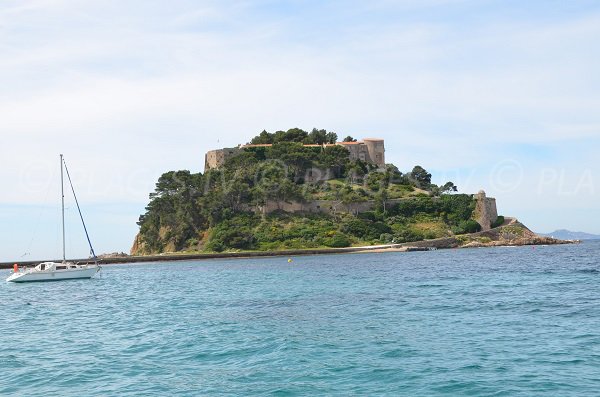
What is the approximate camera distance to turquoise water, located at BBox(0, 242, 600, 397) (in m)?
13.2

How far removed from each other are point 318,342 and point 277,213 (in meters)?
78.0

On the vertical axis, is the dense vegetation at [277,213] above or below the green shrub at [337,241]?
above

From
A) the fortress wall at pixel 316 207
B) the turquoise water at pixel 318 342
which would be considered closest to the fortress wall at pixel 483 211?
the fortress wall at pixel 316 207

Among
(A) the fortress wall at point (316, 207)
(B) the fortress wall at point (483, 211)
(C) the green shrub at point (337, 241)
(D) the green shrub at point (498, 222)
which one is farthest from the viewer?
(D) the green shrub at point (498, 222)

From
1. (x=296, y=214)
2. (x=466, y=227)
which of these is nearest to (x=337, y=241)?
(x=296, y=214)

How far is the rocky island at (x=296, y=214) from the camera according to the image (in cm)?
8738

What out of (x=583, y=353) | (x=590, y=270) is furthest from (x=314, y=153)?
(x=583, y=353)

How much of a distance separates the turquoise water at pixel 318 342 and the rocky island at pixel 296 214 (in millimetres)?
54221

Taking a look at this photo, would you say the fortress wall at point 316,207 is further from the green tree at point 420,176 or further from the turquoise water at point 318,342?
the turquoise water at point 318,342

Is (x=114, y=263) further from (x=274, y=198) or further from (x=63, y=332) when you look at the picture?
(x=63, y=332)

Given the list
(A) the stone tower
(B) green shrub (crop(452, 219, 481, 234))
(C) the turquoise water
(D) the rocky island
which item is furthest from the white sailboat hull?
(A) the stone tower

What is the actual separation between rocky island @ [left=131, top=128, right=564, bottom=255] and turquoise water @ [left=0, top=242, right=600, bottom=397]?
5422cm

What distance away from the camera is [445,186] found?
10456 centimetres

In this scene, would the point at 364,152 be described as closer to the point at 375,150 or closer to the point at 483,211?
the point at 375,150
